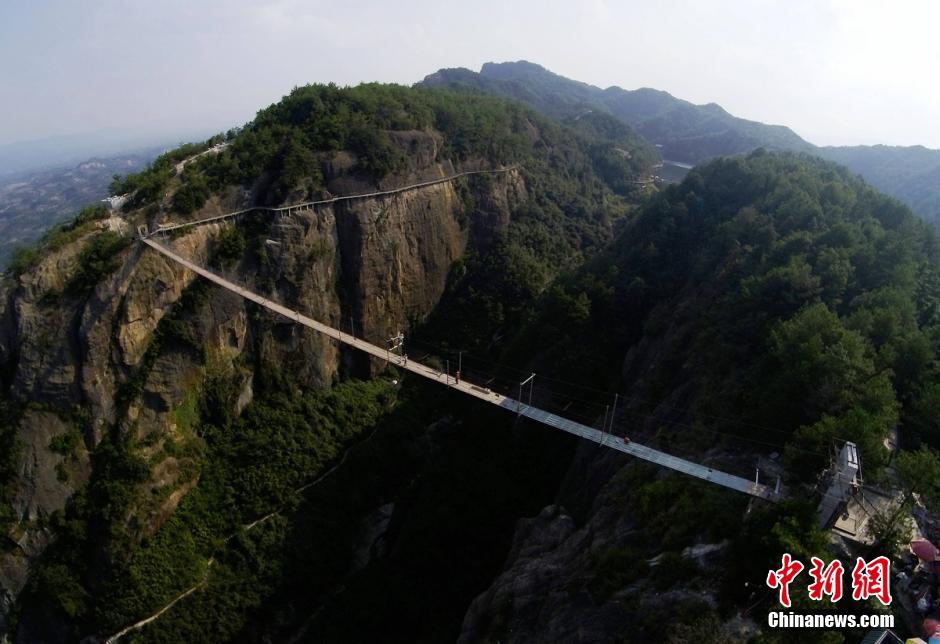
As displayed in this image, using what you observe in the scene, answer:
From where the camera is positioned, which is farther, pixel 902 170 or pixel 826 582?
pixel 902 170

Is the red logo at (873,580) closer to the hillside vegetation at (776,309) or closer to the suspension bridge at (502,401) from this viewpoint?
the hillside vegetation at (776,309)

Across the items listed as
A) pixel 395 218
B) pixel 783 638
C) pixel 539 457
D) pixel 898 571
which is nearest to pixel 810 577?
pixel 783 638

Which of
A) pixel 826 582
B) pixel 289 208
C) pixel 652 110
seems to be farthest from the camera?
pixel 652 110

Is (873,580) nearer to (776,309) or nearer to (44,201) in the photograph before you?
(776,309)

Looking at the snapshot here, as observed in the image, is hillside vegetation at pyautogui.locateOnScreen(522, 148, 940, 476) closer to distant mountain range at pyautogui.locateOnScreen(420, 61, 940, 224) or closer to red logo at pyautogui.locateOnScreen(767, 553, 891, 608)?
red logo at pyautogui.locateOnScreen(767, 553, 891, 608)

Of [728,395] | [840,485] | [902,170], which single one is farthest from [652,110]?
[840,485]

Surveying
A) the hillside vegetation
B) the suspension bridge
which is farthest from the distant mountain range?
the suspension bridge
